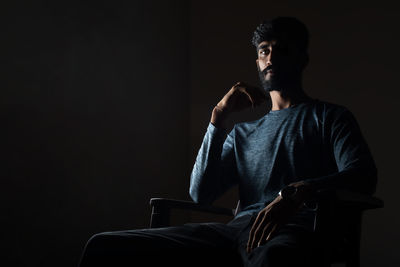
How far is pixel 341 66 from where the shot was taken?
262 cm

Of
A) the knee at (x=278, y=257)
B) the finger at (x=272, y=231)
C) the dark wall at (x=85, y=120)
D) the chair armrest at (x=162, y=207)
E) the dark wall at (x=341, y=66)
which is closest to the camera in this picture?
the knee at (x=278, y=257)

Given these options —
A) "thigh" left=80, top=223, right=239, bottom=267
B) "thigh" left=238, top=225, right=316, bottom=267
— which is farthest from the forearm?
"thigh" left=80, top=223, right=239, bottom=267

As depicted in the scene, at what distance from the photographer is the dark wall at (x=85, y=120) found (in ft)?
6.59

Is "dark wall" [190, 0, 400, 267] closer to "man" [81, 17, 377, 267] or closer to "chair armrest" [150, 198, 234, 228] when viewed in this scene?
"man" [81, 17, 377, 267]

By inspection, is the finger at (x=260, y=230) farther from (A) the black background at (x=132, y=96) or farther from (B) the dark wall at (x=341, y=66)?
(B) the dark wall at (x=341, y=66)

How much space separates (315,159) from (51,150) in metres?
1.26

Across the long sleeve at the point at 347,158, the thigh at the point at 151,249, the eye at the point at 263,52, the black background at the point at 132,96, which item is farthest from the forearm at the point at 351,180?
the black background at the point at 132,96

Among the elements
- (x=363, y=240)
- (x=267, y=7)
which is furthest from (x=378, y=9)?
(x=363, y=240)

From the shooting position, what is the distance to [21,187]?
78.7 inches

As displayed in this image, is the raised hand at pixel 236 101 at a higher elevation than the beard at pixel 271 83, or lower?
lower

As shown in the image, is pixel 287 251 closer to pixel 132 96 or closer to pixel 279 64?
pixel 279 64

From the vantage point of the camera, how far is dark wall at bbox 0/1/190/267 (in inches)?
79.1

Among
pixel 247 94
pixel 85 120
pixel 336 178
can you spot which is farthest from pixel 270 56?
pixel 85 120

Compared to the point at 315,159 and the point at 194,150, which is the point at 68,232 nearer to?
the point at 194,150
